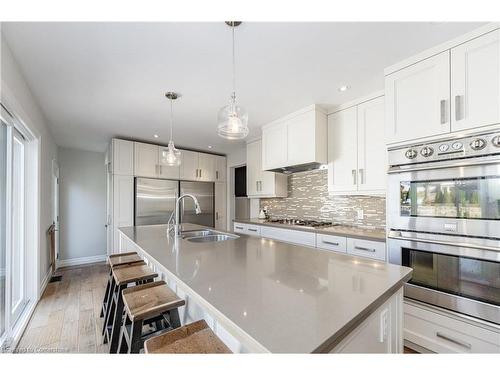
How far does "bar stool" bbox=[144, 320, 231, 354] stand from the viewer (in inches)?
36.1

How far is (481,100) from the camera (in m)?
1.51

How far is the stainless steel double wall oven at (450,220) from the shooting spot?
147 cm

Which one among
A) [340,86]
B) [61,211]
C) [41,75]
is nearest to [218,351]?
[340,86]

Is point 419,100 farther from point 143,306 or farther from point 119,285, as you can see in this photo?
point 119,285

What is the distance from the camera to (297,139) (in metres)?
2.99

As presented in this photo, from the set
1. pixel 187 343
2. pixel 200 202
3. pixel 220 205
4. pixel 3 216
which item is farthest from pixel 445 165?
pixel 220 205

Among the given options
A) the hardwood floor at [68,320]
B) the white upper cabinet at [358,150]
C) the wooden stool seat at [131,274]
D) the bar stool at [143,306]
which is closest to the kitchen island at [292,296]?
the bar stool at [143,306]

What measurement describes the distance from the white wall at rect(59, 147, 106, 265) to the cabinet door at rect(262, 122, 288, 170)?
3739 millimetres

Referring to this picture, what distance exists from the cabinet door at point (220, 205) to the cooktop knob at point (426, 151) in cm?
392

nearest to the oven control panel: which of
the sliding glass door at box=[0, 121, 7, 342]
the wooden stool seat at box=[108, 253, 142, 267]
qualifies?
the wooden stool seat at box=[108, 253, 142, 267]

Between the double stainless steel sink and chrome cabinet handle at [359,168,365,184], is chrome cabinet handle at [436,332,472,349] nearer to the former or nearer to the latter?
chrome cabinet handle at [359,168,365,184]

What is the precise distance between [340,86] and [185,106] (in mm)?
1714

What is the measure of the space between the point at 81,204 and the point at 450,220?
5.81 meters
